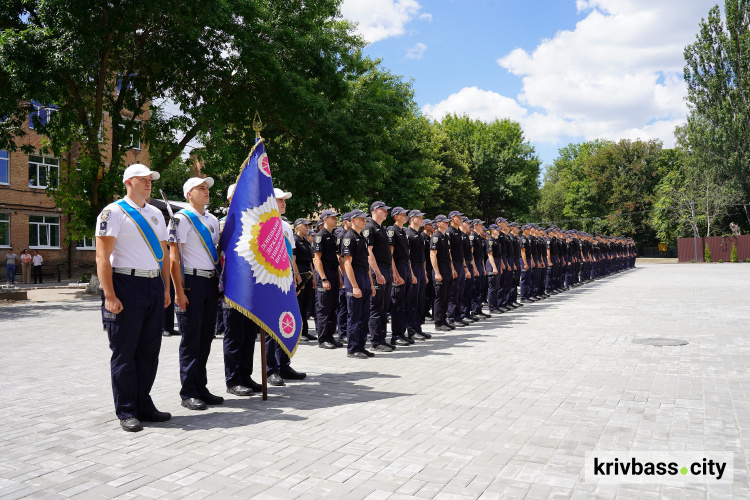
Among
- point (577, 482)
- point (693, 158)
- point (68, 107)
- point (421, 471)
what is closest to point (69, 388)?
point (421, 471)

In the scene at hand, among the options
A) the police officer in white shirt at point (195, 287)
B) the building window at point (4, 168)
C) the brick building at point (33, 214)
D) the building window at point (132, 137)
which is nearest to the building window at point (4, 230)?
the brick building at point (33, 214)

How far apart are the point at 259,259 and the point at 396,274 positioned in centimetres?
422

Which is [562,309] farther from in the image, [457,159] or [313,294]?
[457,159]

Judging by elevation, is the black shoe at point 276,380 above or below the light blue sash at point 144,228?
below

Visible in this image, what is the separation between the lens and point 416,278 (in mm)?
10648

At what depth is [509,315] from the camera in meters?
14.4

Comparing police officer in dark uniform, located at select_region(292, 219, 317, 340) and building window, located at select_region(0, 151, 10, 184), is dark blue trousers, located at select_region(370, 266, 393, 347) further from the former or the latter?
building window, located at select_region(0, 151, 10, 184)

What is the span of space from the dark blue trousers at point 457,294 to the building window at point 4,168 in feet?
96.2

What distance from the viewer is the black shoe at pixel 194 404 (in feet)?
18.7

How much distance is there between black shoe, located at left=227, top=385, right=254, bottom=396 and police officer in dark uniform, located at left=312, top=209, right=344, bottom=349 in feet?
10.5

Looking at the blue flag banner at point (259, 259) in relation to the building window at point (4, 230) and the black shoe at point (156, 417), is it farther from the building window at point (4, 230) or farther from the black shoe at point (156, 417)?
the building window at point (4, 230)

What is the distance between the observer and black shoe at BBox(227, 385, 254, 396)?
6.33m

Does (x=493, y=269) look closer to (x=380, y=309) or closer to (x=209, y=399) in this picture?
(x=380, y=309)

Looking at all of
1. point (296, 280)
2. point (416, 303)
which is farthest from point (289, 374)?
point (416, 303)
